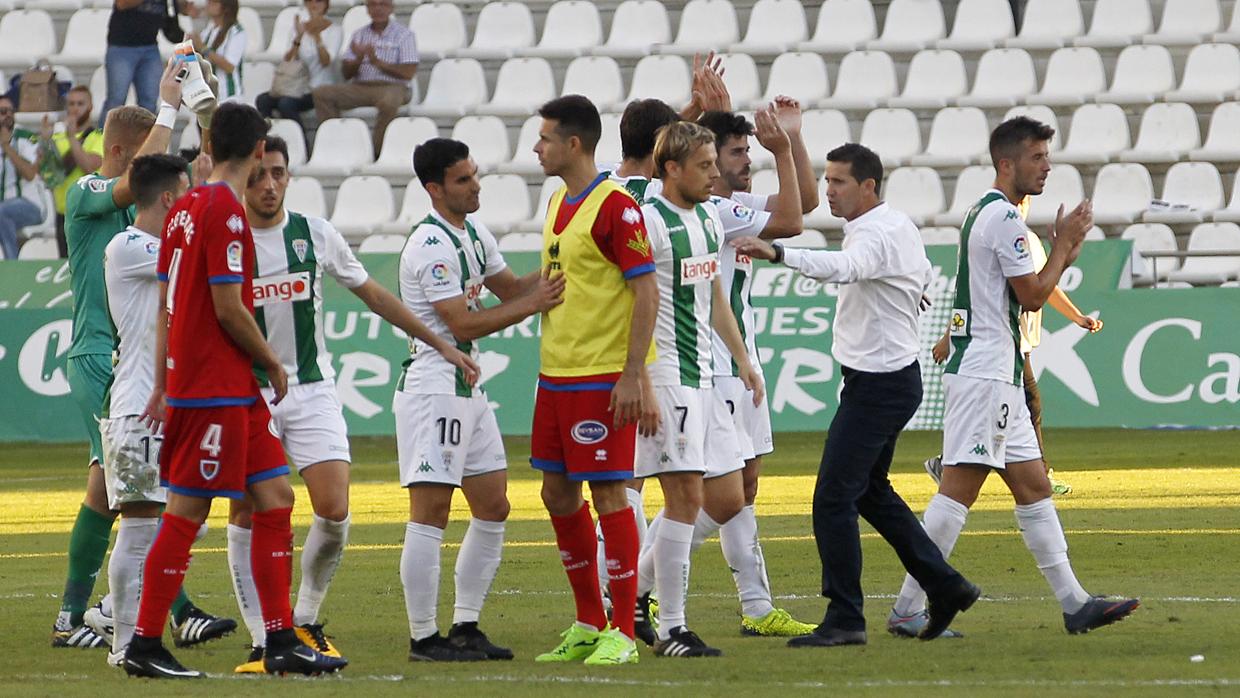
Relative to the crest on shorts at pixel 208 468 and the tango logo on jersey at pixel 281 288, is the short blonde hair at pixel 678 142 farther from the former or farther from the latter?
the crest on shorts at pixel 208 468

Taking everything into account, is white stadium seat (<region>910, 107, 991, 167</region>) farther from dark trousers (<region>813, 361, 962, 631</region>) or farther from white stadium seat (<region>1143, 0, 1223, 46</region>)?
dark trousers (<region>813, 361, 962, 631</region>)

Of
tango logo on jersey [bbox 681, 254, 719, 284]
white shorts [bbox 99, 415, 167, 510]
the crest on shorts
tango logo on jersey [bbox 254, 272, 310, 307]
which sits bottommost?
white shorts [bbox 99, 415, 167, 510]

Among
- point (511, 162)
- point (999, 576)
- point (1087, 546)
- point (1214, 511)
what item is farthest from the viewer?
point (511, 162)

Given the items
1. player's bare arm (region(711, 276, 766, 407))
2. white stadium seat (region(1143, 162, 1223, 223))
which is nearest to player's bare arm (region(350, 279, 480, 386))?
player's bare arm (region(711, 276, 766, 407))

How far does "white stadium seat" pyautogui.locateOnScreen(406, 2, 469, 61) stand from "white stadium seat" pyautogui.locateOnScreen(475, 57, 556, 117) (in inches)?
37.7

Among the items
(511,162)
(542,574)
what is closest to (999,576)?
(542,574)

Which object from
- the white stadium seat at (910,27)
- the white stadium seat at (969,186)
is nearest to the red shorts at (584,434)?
the white stadium seat at (969,186)

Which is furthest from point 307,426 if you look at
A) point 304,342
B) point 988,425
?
point 988,425

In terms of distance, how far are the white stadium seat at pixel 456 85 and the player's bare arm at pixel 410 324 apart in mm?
15779

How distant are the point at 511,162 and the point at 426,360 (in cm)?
1483

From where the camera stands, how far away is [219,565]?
10883 millimetres

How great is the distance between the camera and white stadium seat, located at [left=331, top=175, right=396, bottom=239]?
21781 mm

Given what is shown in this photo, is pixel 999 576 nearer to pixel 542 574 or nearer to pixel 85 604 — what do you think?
pixel 542 574

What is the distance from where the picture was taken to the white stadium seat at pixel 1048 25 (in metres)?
22.3
